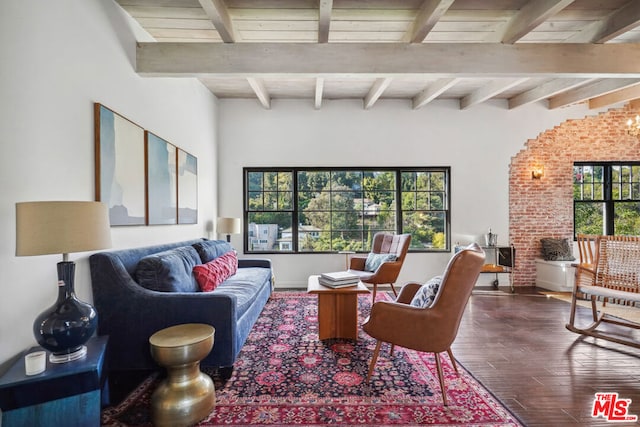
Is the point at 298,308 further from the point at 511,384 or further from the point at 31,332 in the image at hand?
the point at 31,332

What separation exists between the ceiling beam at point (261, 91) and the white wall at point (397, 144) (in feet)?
0.87

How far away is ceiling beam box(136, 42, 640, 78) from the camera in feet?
9.65

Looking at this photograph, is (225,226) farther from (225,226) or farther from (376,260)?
(376,260)

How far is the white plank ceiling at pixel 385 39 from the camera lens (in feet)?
8.91

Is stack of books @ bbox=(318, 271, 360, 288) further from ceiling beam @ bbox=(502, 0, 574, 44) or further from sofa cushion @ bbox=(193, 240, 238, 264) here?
ceiling beam @ bbox=(502, 0, 574, 44)

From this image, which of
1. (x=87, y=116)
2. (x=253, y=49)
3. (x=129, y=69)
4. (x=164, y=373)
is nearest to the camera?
(x=87, y=116)

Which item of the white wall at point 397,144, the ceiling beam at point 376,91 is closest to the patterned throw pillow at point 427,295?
the ceiling beam at point 376,91

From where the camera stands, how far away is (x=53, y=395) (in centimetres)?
144

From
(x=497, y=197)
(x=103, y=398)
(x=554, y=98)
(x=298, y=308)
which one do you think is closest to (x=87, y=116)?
(x=103, y=398)

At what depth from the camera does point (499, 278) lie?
17.1ft

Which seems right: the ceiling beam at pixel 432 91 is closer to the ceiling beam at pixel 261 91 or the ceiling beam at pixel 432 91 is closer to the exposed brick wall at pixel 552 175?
the exposed brick wall at pixel 552 175

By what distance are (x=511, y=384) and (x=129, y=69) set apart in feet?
13.1

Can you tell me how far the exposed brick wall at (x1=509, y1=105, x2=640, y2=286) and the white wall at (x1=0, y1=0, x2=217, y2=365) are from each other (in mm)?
5593

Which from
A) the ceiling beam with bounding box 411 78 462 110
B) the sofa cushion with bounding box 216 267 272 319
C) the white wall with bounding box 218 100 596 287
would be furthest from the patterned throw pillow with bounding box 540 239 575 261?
the sofa cushion with bounding box 216 267 272 319
